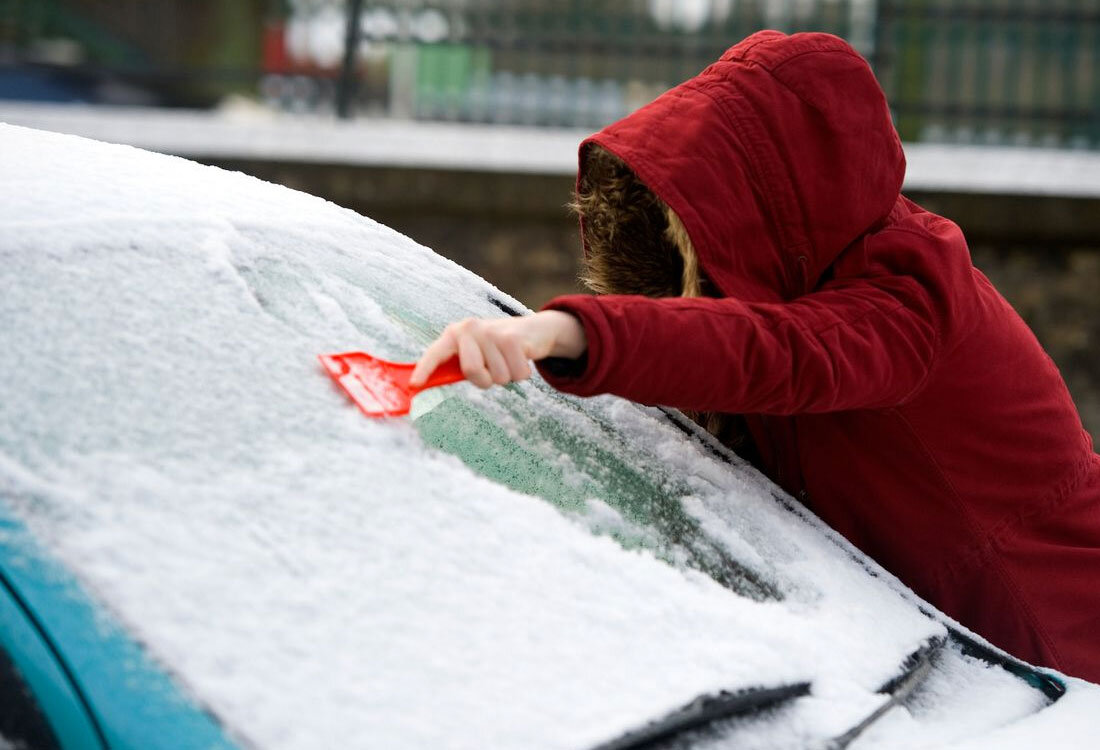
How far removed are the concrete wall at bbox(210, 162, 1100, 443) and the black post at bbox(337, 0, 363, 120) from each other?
2.71 ft

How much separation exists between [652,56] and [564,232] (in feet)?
4.08

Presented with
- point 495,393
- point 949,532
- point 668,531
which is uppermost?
point 495,393

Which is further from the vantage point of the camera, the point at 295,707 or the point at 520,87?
the point at 520,87

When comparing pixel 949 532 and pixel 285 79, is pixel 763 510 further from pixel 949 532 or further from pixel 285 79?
pixel 285 79

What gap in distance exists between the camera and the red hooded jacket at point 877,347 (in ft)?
4.71

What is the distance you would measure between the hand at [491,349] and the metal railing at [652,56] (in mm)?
4570

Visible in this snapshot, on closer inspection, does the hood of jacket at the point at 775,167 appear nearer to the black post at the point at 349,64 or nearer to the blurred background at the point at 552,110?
the blurred background at the point at 552,110

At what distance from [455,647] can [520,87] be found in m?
4.94

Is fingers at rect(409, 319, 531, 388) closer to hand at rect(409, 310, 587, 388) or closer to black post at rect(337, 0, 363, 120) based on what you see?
hand at rect(409, 310, 587, 388)

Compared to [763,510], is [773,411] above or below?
above

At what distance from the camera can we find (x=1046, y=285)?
4.89m

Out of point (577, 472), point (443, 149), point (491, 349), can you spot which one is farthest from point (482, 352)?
point (443, 149)

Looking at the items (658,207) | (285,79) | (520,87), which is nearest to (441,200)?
(520,87)

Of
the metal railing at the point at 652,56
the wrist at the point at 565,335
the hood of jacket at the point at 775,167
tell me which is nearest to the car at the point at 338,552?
the wrist at the point at 565,335
